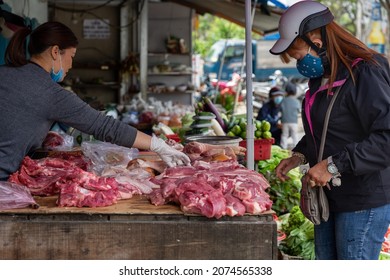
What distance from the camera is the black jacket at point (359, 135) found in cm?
315

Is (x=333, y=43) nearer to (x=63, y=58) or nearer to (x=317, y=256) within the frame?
(x=317, y=256)

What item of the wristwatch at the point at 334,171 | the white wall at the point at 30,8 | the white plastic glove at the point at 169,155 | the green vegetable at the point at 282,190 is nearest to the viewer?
the wristwatch at the point at 334,171

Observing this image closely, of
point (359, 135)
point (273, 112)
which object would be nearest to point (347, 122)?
point (359, 135)

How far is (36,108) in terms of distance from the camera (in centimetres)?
352

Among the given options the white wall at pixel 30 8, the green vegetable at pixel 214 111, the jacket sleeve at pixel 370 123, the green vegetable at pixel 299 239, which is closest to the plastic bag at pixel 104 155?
the jacket sleeve at pixel 370 123

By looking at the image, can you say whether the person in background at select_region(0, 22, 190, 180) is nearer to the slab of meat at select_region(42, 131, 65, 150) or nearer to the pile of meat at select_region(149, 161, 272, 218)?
the pile of meat at select_region(149, 161, 272, 218)

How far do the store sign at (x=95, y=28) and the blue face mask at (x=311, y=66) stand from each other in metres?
10.3

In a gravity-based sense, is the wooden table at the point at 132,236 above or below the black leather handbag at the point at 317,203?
below

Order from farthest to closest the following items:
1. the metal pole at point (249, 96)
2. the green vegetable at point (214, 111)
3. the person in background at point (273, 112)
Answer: the person in background at point (273, 112) → the green vegetable at point (214, 111) → the metal pole at point (249, 96)

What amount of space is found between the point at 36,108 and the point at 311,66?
1617mm

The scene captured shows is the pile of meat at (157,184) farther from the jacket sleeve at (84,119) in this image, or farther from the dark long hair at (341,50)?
the dark long hair at (341,50)

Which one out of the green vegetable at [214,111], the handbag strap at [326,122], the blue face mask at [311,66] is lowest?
the handbag strap at [326,122]
